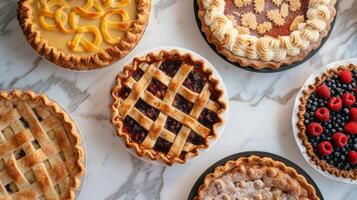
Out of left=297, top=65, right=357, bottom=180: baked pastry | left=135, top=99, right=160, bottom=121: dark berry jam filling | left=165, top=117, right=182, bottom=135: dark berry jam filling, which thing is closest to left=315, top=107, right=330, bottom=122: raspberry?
left=297, top=65, right=357, bottom=180: baked pastry

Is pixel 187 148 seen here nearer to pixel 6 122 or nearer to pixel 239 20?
pixel 239 20

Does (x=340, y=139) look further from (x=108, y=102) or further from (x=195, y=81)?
(x=108, y=102)

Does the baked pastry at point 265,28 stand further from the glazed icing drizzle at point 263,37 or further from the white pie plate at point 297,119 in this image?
the white pie plate at point 297,119

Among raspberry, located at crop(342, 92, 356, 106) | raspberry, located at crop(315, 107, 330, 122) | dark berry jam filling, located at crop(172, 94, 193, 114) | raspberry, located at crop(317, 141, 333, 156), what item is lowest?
raspberry, located at crop(317, 141, 333, 156)

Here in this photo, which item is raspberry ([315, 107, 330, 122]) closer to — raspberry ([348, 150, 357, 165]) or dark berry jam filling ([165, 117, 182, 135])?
raspberry ([348, 150, 357, 165])

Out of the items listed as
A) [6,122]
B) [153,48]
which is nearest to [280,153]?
[153,48]

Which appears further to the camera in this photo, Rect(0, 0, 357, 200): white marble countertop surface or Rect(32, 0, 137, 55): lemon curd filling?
Rect(0, 0, 357, 200): white marble countertop surface

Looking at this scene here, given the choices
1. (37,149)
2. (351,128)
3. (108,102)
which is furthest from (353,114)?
(37,149)
